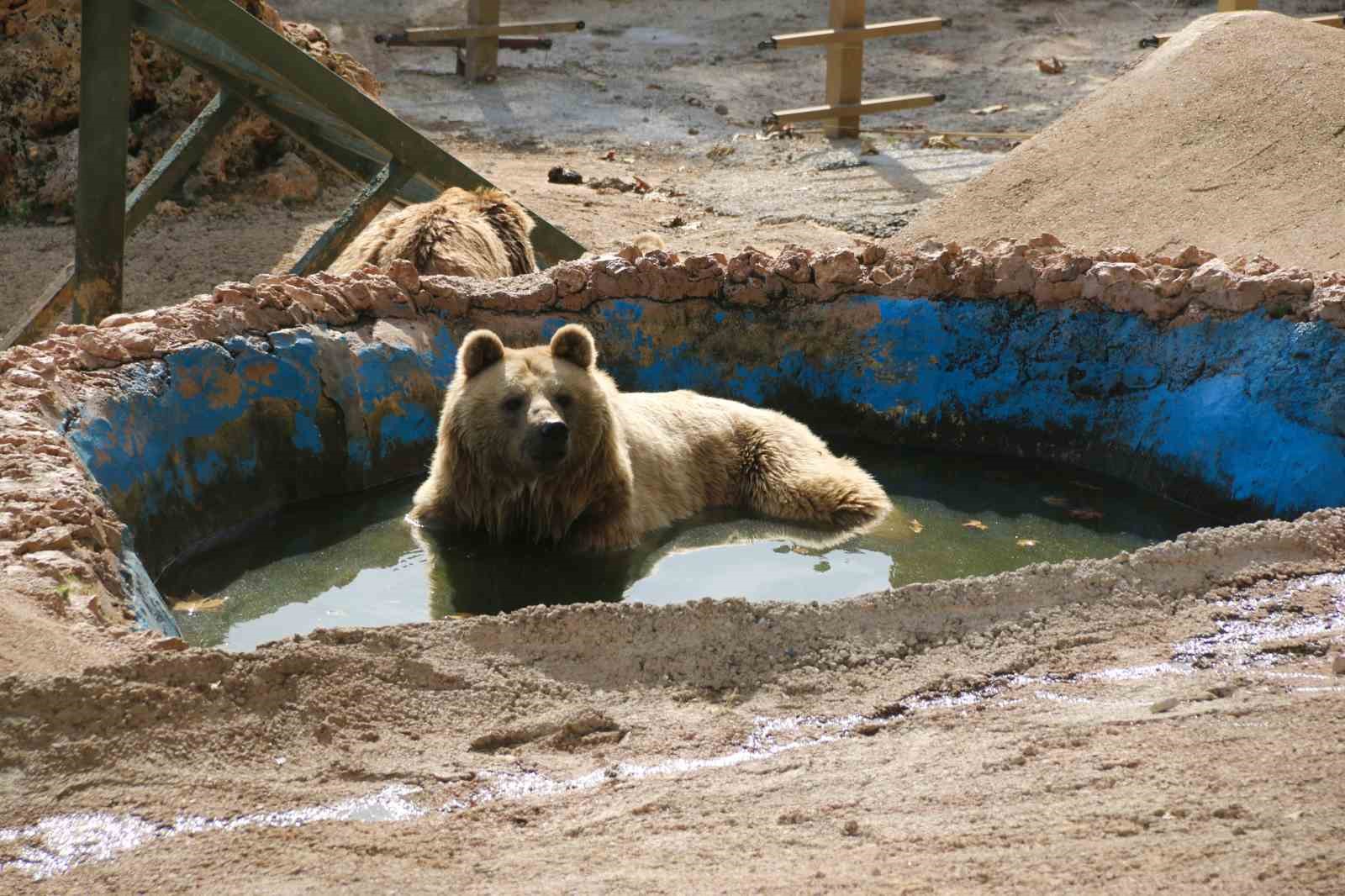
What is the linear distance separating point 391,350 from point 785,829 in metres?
4.73

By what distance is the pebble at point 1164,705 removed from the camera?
152 inches

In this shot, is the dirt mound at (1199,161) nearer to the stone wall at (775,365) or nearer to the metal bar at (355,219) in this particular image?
the stone wall at (775,365)

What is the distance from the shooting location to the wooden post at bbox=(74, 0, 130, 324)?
850cm

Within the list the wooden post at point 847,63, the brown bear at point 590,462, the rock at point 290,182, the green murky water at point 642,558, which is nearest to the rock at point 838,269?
the brown bear at point 590,462

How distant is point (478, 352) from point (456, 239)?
2.33 metres

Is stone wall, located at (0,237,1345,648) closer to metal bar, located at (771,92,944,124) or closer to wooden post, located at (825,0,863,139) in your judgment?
metal bar, located at (771,92,944,124)

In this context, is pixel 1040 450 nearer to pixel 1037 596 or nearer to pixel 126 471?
pixel 1037 596

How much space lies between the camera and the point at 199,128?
Answer: 973 centimetres

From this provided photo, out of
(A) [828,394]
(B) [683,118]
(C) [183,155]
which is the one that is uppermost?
(C) [183,155]

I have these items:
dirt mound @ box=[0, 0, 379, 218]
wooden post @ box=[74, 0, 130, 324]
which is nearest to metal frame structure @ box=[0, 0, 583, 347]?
wooden post @ box=[74, 0, 130, 324]

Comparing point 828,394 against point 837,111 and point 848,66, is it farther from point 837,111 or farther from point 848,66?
point 848,66

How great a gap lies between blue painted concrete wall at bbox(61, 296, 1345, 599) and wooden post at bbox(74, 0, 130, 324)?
2150 millimetres

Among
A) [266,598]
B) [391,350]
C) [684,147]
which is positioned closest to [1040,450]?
[391,350]

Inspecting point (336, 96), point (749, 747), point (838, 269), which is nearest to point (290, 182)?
point (336, 96)
